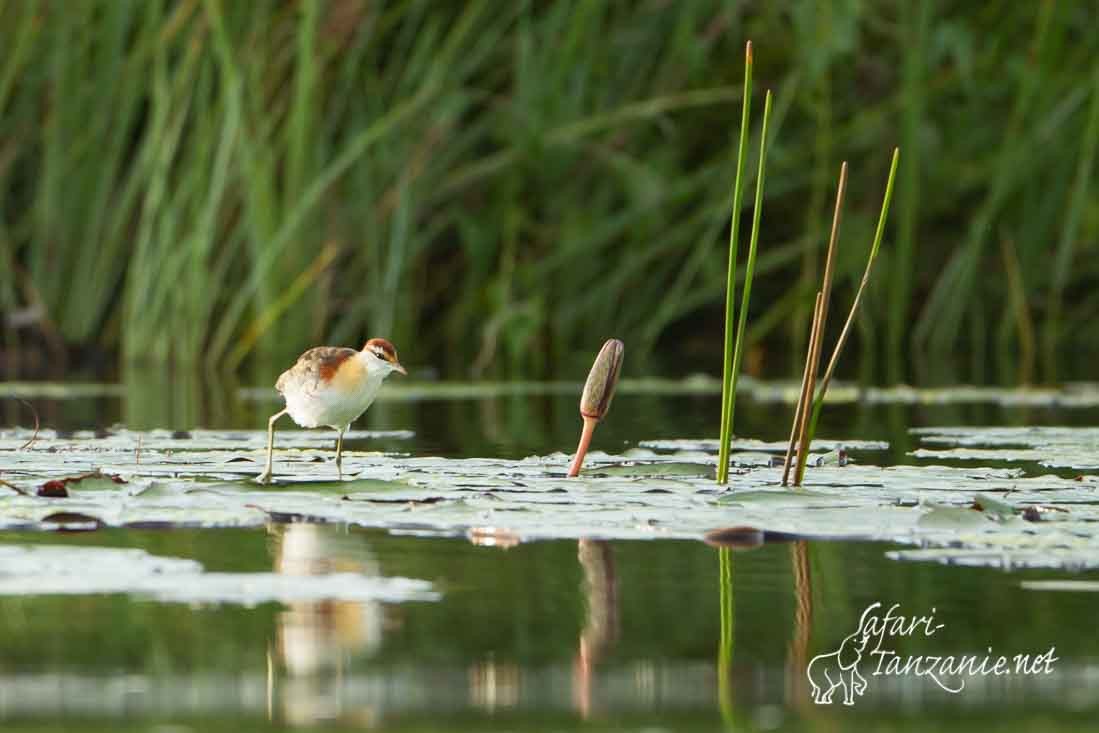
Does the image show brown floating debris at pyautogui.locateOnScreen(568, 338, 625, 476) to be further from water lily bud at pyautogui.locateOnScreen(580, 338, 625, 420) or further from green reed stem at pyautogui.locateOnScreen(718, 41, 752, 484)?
green reed stem at pyautogui.locateOnScreen(718, 41, 752, 484)

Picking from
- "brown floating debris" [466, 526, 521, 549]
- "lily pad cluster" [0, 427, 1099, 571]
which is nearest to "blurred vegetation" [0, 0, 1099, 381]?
"lily pad cluster" [0, 427, 1099, 571]

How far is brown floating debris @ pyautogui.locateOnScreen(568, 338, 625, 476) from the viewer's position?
5.28m

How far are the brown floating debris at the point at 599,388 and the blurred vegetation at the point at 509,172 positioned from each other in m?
5.14

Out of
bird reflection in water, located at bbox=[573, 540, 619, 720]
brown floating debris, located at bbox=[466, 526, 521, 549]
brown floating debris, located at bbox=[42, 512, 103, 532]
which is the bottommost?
bird reflection in water, located at bbox=[573, 540, 619, 720]

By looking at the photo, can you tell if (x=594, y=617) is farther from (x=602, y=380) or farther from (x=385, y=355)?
(x=385, y=355)

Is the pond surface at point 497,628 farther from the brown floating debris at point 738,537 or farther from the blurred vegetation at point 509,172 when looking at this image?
the blurred vegetation at point 509,172

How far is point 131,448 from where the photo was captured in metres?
6.28

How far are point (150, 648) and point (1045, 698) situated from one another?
130 centimetres

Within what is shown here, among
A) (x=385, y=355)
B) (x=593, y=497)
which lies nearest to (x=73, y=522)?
(x=593, y=497)

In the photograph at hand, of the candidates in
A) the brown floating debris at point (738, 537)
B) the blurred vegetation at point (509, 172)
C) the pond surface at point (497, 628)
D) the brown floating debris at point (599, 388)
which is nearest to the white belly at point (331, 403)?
the pond surface at point (497, 628)

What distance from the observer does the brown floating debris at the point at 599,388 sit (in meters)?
5.28

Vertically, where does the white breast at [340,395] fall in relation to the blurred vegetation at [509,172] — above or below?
below

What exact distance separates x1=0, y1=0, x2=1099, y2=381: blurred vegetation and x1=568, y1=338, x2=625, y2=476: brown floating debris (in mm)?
5141

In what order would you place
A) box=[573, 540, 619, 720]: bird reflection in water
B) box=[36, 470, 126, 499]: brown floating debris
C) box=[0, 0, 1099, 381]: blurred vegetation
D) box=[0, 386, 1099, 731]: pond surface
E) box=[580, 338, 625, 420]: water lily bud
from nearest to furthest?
box=[0, 386, 1099, 731]: pond surface, box=[573, 540, 619, 720]: bird reflection in water, box=[36, 470, 126, 499]: brown floating debris, box=[580, 338, 625, 420]: water lily bud, box=[0, 0, 1099, 381]: blurred vegetation
